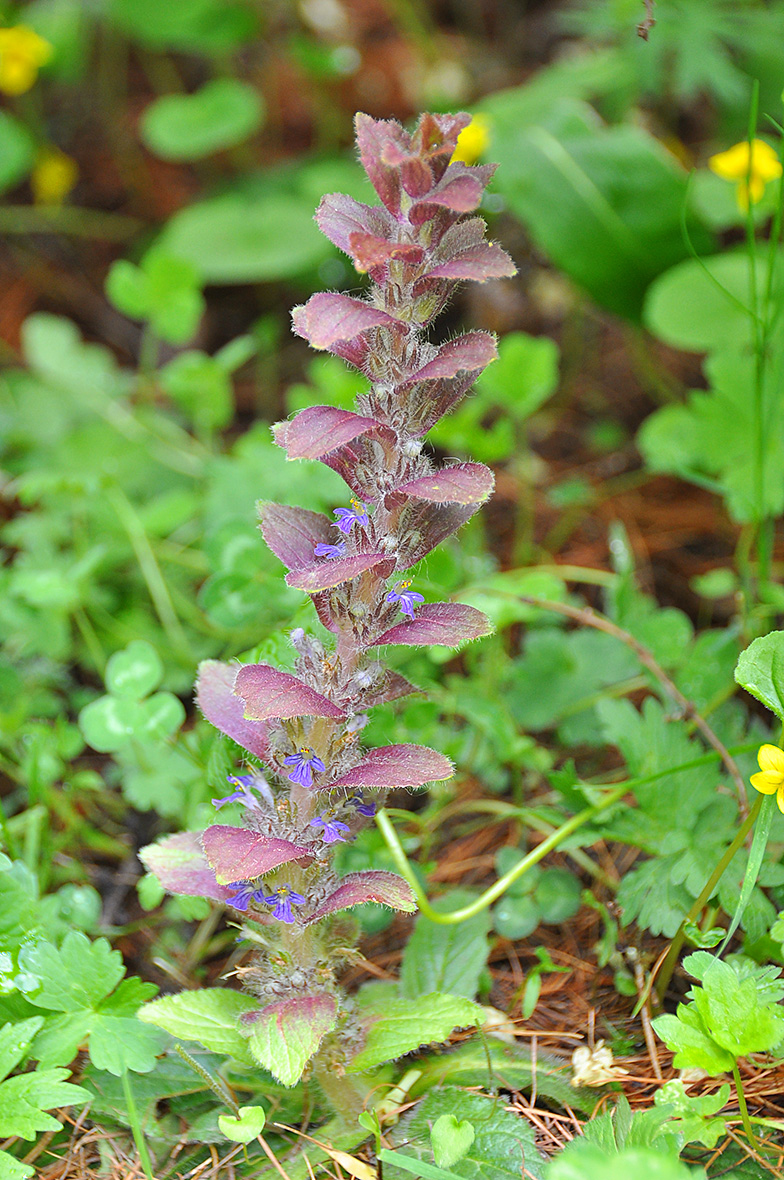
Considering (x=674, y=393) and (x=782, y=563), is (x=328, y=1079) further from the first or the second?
(x=674, y=393)

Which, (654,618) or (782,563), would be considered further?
(782,563)

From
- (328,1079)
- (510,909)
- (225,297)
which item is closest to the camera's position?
(328,1079)

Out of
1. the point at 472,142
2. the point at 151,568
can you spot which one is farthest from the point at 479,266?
the point at 472,142

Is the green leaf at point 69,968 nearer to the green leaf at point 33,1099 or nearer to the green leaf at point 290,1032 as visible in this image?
the green leaf at point 33,1099

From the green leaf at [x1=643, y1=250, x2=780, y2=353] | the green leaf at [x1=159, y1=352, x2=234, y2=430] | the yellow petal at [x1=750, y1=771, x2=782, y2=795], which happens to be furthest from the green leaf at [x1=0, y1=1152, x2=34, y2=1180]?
the green leaf at [x1=643, y1=250, x2=780, y2=353]

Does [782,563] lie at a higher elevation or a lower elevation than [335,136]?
lower

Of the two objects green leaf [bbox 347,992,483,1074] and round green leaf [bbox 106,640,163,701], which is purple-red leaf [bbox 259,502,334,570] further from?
green leaf [bbox 347,992,483,1074]

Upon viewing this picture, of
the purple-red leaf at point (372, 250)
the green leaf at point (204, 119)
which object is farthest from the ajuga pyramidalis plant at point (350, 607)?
the green leaf at point (204, 119)

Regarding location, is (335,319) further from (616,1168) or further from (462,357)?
(616,1168)

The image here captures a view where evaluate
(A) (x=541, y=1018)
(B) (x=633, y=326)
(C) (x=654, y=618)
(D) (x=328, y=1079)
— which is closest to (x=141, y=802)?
(D) (x=328, y=1079)
